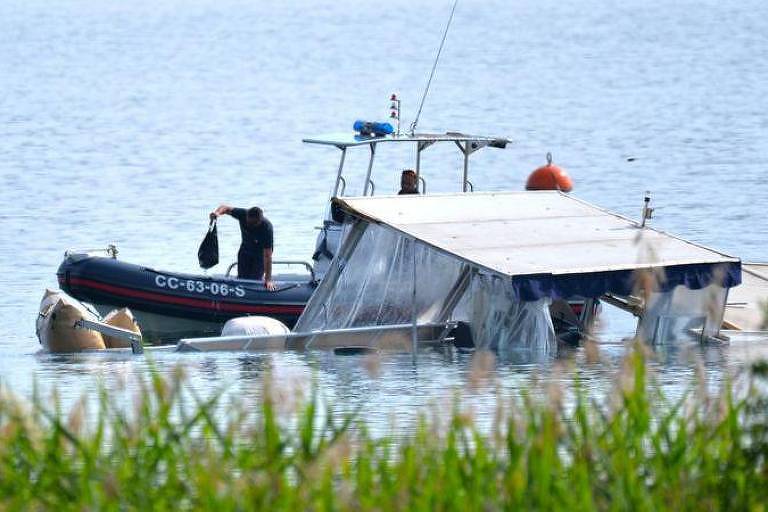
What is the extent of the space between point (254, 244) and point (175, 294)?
101cm

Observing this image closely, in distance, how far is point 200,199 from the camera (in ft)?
123

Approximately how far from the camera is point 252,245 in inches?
801

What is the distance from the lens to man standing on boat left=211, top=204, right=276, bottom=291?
20.0 meters

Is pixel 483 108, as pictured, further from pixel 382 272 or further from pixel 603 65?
pixel 382 272

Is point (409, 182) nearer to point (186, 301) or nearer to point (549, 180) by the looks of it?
point (186, 301)

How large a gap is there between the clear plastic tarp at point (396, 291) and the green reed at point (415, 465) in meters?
9.77

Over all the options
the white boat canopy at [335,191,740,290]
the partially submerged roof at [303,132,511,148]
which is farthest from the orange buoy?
the white boat canopy at [335,191,740,290]

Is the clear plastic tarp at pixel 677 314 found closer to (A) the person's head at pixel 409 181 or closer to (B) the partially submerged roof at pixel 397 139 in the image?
(B) the partially submerged roof at pixel 397 139

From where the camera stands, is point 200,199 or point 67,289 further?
point 200,199

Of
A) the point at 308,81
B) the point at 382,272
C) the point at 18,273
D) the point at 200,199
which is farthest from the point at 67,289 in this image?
the point at 308,81

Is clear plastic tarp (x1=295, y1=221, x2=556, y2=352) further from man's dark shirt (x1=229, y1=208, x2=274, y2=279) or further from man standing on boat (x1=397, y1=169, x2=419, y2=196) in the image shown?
man standing on boat (x1=397, y1=169, x2=419, y2=196)

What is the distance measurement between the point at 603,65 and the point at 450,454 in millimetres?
72068

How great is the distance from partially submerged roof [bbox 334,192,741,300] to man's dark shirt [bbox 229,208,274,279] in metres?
2.26

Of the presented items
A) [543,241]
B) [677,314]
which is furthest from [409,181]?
[677,314]
